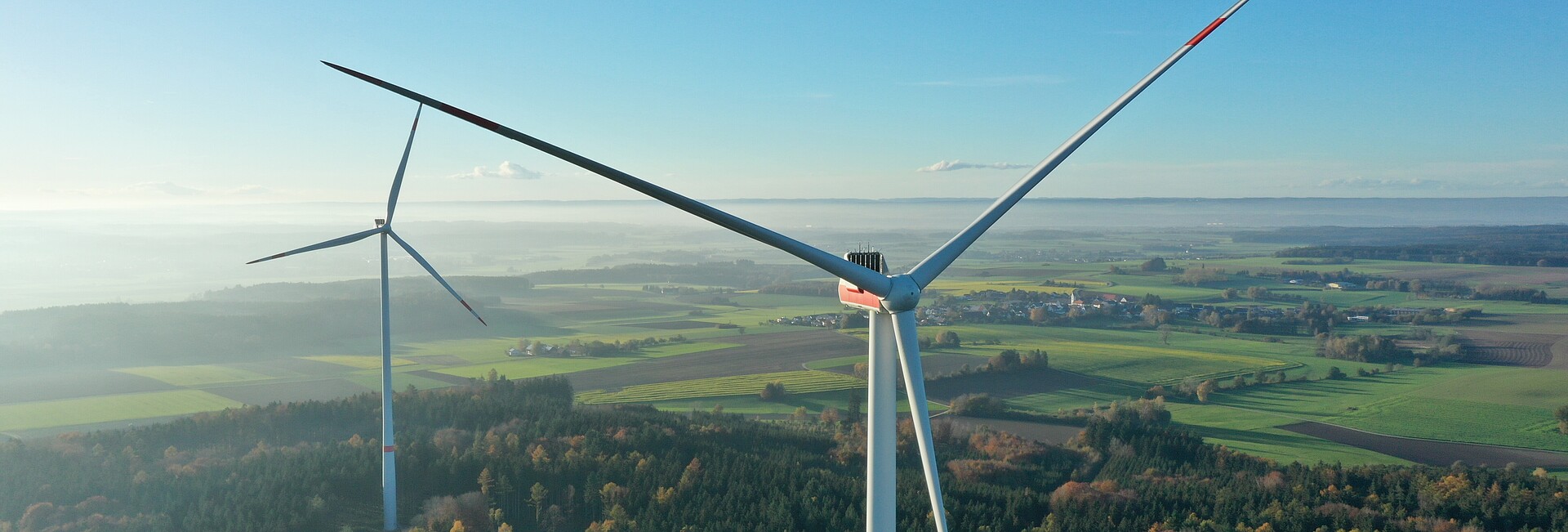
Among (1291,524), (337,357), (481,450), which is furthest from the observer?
(337,357)

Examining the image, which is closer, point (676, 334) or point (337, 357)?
point (337, 357)

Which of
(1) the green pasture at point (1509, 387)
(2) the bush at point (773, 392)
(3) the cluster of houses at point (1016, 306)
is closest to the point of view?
(1) the green pasture at point (1509, 387)

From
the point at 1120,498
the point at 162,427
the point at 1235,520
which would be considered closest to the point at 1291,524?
the point at 1235,520

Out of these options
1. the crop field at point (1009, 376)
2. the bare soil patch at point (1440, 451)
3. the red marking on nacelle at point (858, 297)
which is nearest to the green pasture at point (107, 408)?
the crop field at point (1009, 376)

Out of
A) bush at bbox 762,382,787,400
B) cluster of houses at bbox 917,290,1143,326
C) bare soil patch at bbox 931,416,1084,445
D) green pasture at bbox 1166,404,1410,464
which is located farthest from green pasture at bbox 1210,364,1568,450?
cluster of houses at bbox 917,290,1143,326

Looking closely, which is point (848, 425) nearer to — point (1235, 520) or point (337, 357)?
point (1235, 520)

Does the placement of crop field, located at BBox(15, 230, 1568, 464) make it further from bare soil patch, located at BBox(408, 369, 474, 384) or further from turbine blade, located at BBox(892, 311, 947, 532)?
turbine blade, located at BBox(892, 311, 947, 532)

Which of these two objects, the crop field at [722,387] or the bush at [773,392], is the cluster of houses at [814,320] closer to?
the crop field at [722,387]
